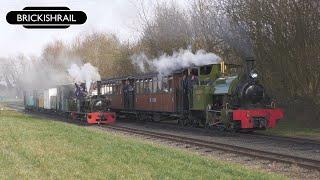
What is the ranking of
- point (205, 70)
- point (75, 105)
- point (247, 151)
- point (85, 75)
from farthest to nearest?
point (85, 75), point (75, 105), point (205, 70), point (247, 151)

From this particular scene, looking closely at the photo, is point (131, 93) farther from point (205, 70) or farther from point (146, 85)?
point (205, 70)

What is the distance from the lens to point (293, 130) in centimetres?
2209

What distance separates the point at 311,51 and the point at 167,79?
7299 millimetres

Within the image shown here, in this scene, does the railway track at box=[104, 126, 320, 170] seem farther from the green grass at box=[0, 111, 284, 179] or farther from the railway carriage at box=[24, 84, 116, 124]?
the railway carriage at box=[24, 84, 116, 124]

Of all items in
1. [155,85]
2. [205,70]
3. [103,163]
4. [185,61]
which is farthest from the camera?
[155,85]

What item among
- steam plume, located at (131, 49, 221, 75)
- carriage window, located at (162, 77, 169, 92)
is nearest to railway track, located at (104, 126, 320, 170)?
carriage window, located at (162, 77, 169, 92)

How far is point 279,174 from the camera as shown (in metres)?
10.8

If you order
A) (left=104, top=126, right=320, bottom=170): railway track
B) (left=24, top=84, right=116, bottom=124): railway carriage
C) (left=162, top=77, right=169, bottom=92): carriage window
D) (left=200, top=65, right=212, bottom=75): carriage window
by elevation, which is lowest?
(left=104, top=126, right=320, bottom=170): railway track

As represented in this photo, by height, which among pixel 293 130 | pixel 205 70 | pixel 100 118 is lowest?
pixel 293 130

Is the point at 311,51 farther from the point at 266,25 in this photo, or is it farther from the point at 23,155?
the point at 23,155

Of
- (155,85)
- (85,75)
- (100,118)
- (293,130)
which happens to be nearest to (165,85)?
(155,85)

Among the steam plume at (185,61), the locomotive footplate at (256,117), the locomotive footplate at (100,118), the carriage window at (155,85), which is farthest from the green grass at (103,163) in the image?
the locomotive footplate at (100,118)

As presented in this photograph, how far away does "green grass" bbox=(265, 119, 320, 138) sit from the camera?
20.6m

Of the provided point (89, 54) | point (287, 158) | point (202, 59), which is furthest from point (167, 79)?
point (89, 54)
